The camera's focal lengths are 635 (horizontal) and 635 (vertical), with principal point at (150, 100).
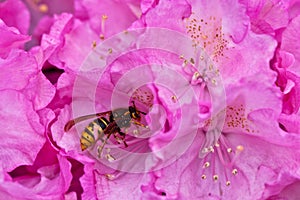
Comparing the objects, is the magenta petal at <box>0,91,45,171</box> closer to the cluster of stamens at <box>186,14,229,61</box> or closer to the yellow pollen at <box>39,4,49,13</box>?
the cluster of stamens at <box>186,14,229,61</box>

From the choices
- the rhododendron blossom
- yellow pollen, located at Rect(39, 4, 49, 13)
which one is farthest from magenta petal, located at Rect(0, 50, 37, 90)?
yellow pollen, located at Rect(39, 4, 49, 13)

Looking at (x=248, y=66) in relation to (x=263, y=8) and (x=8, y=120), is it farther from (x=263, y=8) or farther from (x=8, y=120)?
(x=8, y=120)

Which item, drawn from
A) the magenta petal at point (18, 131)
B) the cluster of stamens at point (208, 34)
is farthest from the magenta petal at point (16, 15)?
the cluster of stamens at point (208, 34)

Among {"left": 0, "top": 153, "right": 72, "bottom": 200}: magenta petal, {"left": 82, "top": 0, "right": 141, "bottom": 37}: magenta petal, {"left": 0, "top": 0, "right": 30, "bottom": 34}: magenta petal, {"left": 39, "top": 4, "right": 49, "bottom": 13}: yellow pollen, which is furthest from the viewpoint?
{"left": 39, "top": 4, "right": 49, "bottom": 13}: yellow pollen

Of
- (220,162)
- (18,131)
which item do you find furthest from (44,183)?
(220,162)

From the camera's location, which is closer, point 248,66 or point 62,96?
point 248,66

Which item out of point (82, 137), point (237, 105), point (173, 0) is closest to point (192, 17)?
point (173, 0)
